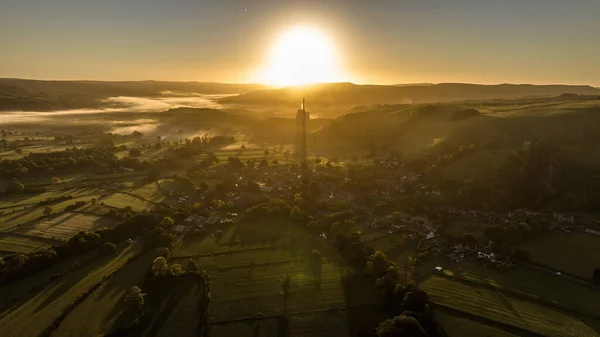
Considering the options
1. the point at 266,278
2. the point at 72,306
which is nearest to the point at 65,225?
the point at 72,306

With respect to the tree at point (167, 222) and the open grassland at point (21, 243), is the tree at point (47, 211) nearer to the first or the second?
the open grassland at point (21, 243)

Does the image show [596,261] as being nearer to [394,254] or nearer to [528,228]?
[528,228]

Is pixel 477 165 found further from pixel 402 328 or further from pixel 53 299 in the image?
pixel 53 299

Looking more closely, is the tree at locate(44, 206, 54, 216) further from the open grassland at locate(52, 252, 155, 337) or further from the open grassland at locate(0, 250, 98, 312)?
the open grassland at locate(52, 252, 155, 337)

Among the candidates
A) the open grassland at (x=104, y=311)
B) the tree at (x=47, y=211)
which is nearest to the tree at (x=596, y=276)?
the open grassland at (x=104, y=311)

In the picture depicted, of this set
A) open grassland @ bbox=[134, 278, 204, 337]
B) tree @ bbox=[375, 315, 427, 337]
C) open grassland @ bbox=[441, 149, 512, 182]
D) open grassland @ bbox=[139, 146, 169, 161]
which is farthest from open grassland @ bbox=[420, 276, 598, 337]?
open grassland @ bbox=[139, 146, 169, 161]

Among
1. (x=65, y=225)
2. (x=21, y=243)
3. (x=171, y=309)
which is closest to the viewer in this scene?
(x=171, y=309)
